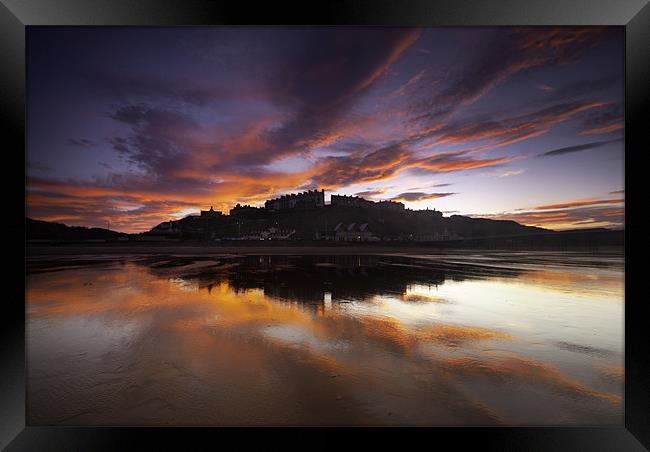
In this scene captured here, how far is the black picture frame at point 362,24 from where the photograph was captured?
2.94 metres

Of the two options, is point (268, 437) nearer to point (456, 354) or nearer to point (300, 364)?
point (300, 364)

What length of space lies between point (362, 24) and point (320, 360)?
495 cm

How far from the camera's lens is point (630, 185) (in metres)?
3.12

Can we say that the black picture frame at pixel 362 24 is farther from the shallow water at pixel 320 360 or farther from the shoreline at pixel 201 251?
the shoreline at pixel 201 251

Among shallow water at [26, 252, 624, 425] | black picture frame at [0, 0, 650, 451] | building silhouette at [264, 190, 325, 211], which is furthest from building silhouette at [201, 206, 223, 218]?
black picture frame at [0, 0, 650, 451]

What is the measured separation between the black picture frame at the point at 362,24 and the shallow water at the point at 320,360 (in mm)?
411

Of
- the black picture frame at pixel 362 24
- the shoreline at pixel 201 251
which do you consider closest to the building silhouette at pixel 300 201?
the shoreline at pixel 201 251

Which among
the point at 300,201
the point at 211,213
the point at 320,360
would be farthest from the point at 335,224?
the point at 320,360

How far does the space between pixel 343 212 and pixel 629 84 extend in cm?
7401

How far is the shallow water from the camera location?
324 centimetres

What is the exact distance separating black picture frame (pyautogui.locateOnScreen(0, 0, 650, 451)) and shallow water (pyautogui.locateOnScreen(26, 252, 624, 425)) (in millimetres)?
411

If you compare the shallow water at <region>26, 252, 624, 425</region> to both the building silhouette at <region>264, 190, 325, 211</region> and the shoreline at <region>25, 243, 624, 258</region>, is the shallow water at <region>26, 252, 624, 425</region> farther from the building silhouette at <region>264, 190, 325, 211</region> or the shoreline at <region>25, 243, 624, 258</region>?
the building silhouette at <region>264, 190, 325, 211</region>

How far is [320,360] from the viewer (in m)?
4.25

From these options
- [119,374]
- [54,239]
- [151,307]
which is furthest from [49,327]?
[54,239]
